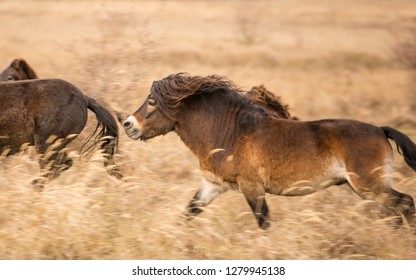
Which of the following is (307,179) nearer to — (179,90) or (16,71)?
(179,90)

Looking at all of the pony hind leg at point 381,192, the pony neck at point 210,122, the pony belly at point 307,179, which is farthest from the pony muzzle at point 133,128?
the pony hind leg at point 381,192

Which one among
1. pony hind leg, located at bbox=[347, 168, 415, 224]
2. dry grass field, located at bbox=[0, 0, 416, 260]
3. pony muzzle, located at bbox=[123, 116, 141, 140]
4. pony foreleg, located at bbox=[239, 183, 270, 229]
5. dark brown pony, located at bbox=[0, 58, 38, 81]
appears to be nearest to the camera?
dry grass field, located at bbox=[0, 0, 416, 260]

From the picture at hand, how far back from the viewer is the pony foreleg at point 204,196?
7367 mm

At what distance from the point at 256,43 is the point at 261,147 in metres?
21.7

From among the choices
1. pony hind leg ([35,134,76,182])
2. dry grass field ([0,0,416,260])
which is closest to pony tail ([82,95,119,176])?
dry grass field ([0,0,416,260])

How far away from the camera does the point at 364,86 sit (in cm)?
2070

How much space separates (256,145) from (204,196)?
70cm

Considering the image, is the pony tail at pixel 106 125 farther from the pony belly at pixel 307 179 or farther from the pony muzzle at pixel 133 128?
the pony belly at pixel 307 179

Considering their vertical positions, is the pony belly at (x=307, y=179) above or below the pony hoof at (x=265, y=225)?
above

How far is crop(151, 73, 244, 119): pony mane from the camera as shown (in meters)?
7.45

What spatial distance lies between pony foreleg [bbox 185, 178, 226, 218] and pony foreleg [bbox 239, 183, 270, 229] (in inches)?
14.5

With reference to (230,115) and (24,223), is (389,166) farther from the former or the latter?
(24,223)

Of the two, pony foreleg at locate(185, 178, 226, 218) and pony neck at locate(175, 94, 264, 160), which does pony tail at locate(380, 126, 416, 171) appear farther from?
pony foreleg at locate(185, 178, 226, 218)

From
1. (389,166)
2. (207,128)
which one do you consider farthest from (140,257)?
(389,166)
